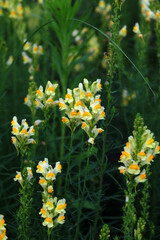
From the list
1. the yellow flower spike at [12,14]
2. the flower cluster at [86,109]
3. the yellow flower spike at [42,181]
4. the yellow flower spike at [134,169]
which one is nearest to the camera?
the yellow flower spike at [134,169]

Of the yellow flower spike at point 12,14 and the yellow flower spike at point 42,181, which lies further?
the yellow flower spike at point 12,14

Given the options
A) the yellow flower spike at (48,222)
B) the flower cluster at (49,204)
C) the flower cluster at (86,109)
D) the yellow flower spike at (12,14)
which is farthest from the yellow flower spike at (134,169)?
the yellow flower spike at (12,14)

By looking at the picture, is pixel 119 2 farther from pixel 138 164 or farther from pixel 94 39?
pixel 94 39

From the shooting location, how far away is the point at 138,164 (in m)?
2.29

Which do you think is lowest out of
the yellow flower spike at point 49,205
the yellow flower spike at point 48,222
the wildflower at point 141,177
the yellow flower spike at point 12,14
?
the yellow flower spike at point 48,222

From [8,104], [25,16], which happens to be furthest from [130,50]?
[8,104]

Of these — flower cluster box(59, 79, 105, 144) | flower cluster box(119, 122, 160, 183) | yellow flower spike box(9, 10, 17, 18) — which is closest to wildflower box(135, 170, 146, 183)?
flower cluster box(119, 122, 160, 183)

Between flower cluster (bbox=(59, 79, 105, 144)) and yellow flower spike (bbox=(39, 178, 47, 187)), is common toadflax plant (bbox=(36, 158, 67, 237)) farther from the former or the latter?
flower cluster (bbox=(59, 79, 105, 144))

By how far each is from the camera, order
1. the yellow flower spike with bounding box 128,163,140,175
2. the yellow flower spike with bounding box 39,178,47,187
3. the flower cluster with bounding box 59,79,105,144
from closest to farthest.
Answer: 1. the yellow flower spike with bounding box 128,163,140,175
2. the yellow flower spike with bounding box 39,178,47,187
3. the flower cluster with bounding box 59,79,105,144

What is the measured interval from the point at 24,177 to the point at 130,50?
5063 millimetres

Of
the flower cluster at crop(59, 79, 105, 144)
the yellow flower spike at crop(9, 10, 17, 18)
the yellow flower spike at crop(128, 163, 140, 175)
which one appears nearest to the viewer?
the yellow flower spike at crop(128, 163, 140, 175)

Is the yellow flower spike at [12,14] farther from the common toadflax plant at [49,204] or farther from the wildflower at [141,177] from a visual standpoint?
the wildflower at [141,177]

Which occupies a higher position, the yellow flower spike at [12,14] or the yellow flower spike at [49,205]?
the yellow flower spike at [12,14]

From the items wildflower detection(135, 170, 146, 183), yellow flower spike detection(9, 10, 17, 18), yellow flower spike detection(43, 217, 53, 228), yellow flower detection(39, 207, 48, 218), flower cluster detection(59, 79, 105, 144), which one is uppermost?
yellow flower spike detection(9, 10, 17, 18)
